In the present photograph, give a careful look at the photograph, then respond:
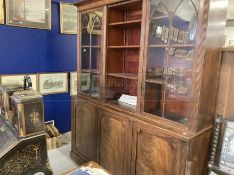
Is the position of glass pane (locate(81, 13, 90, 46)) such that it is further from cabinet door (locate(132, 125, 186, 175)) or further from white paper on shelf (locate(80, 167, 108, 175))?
white paper on shelf (locate(80, 167, 108, 175))

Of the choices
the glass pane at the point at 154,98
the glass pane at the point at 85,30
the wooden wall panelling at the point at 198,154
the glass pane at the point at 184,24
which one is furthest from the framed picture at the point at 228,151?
the glass pane at the point at 85,30

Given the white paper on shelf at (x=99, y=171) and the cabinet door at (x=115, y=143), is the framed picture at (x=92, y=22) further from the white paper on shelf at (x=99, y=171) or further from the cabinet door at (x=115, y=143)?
the white paper on shelf at (x=99, y=171)

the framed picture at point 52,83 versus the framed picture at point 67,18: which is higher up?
the framed picture at point 67,18

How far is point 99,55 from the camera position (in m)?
2.26

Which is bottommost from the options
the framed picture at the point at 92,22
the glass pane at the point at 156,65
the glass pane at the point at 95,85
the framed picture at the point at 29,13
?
the glass pane at the point at 95,85

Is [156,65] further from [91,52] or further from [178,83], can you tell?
[91,52]

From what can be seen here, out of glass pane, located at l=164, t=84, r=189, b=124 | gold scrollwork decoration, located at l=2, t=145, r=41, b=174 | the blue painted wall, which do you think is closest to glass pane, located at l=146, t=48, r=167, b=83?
glass pane, located at l=164, t=84, r=189, b=124

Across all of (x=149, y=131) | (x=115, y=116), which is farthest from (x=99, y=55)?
(x=149, y=131)

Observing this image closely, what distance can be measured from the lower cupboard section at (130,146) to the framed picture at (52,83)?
31.1 inches

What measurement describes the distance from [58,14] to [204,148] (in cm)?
270

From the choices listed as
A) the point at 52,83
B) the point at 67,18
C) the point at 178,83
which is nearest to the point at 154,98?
the point at 178,83

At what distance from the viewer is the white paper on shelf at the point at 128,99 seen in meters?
2.06

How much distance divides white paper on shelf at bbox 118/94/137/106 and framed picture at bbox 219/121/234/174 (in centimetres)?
83

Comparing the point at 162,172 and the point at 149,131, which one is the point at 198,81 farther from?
the point at 162,172
